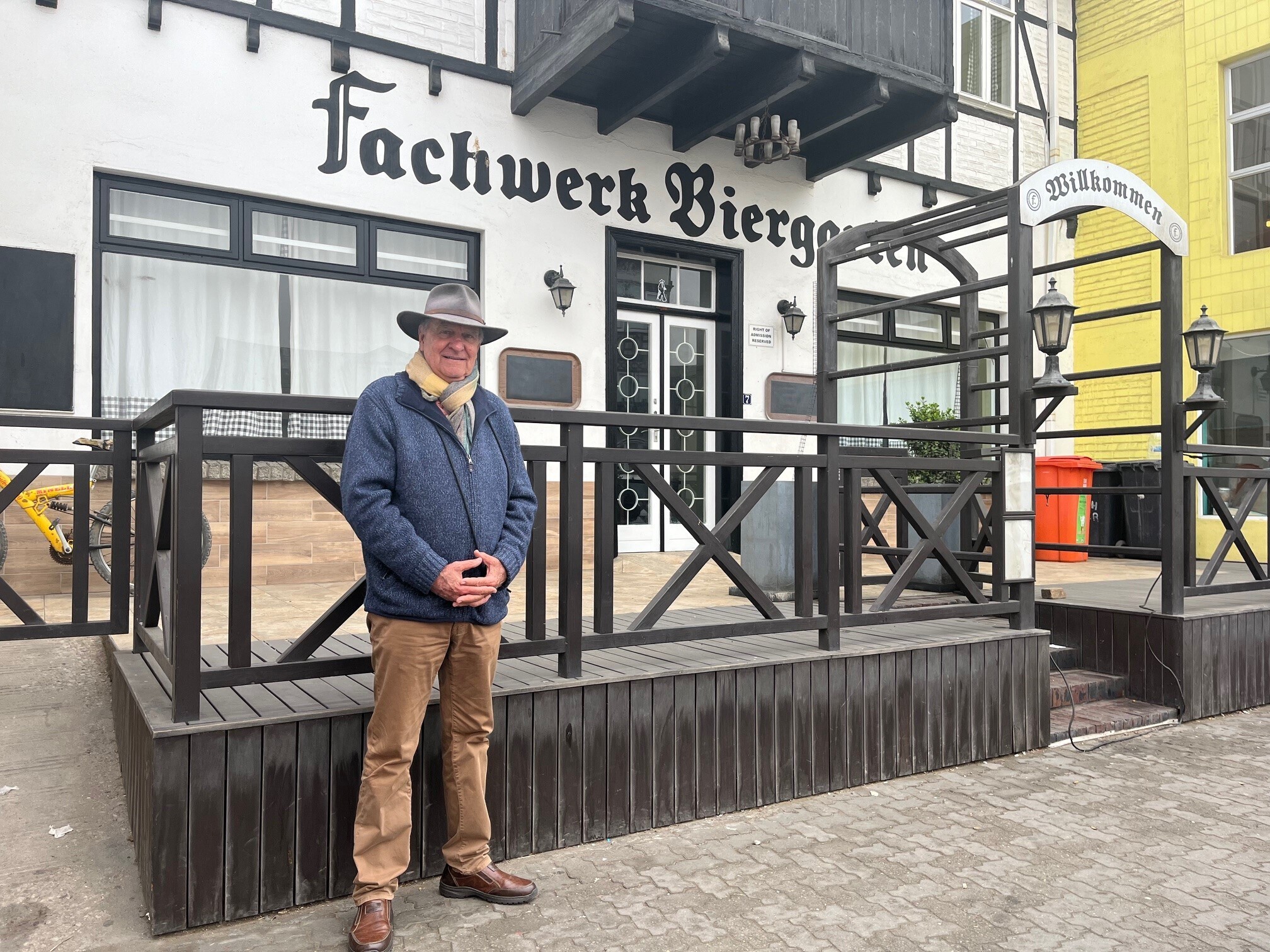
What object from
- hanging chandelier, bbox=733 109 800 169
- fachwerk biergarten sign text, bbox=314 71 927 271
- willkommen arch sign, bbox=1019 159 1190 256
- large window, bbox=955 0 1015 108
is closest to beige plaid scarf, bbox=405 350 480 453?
willkommen arch sign, bbox=1019 159 1190 256

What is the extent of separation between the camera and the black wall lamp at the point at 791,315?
9828mm

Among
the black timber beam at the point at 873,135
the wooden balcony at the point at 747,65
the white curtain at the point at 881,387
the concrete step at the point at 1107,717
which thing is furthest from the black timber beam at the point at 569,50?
the concrete step at the point at 1107,717

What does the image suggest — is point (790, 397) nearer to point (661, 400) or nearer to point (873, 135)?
point (661, 400)

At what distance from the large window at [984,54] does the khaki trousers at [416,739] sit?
37.1 ft

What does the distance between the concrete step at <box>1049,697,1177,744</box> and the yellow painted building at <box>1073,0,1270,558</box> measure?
579 cm

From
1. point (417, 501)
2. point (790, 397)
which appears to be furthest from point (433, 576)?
point (790, 397)

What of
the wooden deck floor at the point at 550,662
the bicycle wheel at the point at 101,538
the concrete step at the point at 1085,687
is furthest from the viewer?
the bicycle wheel at the point at 101,538

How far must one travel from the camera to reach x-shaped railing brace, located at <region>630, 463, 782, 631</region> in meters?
3.58

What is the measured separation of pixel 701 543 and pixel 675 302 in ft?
20.0

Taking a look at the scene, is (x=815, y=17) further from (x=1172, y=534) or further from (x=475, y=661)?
(x=475, y=661)

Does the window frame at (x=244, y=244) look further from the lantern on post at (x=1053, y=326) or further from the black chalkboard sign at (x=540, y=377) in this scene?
the lantern on post at (x=1053, y=326)

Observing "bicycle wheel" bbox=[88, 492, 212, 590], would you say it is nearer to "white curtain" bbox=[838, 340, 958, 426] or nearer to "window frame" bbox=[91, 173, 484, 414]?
"window frame" bbox=[91, 173, 484, 414]

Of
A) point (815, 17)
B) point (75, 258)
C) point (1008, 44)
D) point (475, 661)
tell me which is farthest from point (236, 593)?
point (1008, 44)

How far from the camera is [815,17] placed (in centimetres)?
823
